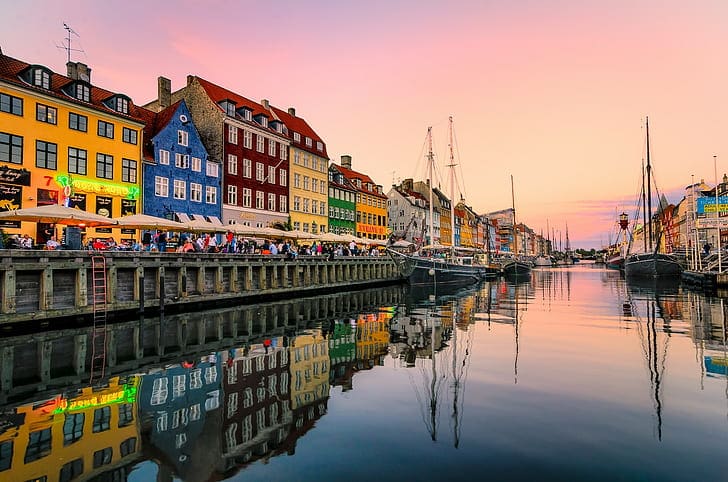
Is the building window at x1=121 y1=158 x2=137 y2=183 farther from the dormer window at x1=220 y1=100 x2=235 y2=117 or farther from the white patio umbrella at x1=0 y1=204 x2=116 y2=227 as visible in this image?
the white patio umbrella at x1=0 y1=204 x2=116 y2=227

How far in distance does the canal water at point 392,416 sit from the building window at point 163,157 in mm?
30290

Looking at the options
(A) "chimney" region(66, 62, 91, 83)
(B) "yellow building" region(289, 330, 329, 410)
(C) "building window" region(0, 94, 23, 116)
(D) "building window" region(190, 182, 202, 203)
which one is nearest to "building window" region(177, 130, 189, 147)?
(D) "building window" region(190, 182, 202, 203)

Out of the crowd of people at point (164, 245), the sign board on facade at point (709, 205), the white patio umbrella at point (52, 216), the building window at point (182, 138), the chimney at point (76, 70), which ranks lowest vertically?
the crowd of people at point (164, 245)

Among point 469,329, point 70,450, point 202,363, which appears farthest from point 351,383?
point 469,329

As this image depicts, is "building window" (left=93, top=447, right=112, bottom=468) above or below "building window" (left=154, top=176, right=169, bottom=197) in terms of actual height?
below

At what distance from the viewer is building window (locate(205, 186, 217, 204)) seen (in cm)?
4691

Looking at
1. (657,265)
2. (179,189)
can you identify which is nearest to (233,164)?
(179,189)

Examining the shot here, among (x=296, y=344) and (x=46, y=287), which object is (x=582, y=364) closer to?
(x=296, y=344)

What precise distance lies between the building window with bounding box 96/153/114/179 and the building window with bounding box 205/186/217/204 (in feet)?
34.2

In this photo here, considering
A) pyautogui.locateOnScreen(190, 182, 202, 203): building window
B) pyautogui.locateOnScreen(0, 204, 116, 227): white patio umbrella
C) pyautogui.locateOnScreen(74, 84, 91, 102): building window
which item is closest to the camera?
pyautogui.locateOnScreen(0, 204, 116, 227): white patio umbrella

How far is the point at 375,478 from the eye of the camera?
6.87 m

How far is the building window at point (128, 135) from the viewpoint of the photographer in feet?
128

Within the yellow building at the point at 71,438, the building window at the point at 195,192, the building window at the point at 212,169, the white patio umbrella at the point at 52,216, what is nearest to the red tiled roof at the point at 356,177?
the building window at the point at 212,169

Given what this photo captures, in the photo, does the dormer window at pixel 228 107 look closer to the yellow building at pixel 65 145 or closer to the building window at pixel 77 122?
the yellow building at pixel 65 145
